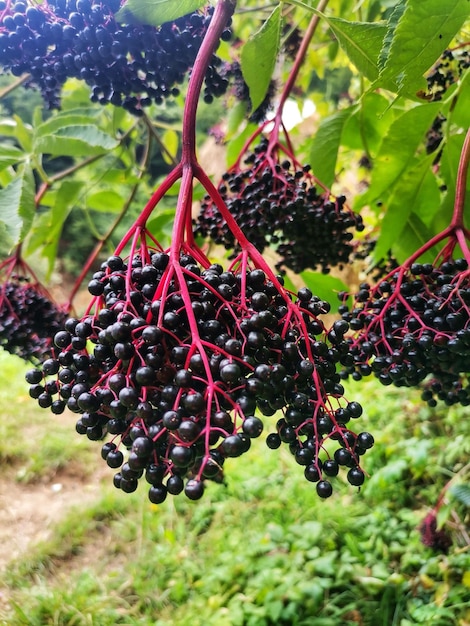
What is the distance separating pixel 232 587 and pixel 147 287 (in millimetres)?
2158

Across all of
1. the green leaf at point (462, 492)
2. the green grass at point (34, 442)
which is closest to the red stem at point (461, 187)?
the green leaf at point (462, 492)

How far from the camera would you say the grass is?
6.63 feet

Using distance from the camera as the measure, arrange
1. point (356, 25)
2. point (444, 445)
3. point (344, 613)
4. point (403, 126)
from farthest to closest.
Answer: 1. point (444, 445)
2. point (344, 613)
3. point (403, 126)
4. point (356, 25)

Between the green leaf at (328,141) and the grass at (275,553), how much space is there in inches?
A: 56.4

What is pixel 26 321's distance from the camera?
48.1 inches

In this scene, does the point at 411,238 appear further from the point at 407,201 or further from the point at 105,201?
the point at 105,201

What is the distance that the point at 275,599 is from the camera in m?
2.10

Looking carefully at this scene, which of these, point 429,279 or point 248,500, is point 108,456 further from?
point 248,500

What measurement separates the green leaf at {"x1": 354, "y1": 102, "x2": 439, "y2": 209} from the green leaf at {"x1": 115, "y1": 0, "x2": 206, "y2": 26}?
463 mm

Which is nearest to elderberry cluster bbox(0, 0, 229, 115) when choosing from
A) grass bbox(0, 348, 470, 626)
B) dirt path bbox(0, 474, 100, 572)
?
grass bbox(0, 348, 470, 626)

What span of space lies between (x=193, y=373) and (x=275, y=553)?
226cm

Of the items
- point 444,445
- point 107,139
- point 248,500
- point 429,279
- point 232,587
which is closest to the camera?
point 429,279

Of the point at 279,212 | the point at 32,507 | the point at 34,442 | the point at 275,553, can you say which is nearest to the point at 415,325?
the point at 279,212

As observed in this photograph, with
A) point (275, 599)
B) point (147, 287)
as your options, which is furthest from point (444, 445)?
point (147, 287)
